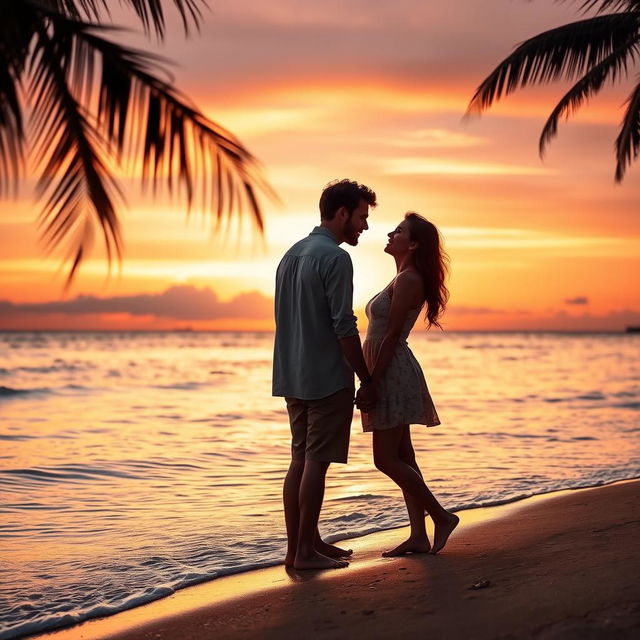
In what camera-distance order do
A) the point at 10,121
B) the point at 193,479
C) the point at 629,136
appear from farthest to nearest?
the point at 629,136 → the point at 193,479 → the point at 10,121

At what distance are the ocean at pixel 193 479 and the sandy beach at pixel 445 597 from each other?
43 centimetres

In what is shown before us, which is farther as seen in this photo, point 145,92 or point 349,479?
point 349,479

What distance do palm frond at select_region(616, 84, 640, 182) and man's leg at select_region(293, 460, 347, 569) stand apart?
1006 centimetres

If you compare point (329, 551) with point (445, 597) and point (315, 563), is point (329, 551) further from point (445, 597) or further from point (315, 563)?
point (445, 597)

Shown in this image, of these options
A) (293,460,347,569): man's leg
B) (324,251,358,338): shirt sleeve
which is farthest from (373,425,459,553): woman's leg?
(324,251,358,338): shirt sleeve

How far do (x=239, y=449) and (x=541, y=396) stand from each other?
11.5 meters

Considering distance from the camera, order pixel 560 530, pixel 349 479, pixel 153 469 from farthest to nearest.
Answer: pixel 153 469 → pixel 349 479 → pixel 560 530

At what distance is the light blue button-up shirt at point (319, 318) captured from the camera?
496 cm

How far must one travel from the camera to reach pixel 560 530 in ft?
18.9

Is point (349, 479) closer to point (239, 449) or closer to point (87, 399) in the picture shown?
point (239, 449)

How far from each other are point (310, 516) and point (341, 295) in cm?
128

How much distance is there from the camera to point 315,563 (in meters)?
5.18

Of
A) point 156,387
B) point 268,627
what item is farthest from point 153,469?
point 156,387

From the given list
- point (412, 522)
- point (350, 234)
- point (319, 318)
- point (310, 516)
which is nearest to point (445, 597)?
point (310, 516)
